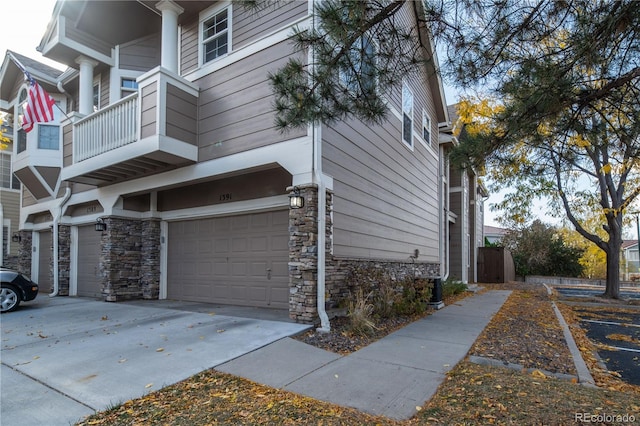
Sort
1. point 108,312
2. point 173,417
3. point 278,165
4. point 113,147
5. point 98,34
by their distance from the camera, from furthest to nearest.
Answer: point 98,34 < point 113,147 < point 108,312 < point 278,165 < point 173,417

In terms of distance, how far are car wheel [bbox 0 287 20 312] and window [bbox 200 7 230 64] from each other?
6659 mm

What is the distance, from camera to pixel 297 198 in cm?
652

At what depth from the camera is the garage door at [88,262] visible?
10758mm

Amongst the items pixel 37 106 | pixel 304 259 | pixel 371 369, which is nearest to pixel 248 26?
pixel 304 259

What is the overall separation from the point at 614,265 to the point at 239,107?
1205 cm

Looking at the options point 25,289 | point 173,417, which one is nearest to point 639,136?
point 173,417

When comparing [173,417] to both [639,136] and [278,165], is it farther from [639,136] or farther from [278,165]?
[639,136]

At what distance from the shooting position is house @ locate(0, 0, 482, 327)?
7.00m

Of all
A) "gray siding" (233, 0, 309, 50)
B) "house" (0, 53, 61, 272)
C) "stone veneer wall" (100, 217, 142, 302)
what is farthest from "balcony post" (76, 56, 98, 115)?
"gray siding" (233, 0, 309, 50)

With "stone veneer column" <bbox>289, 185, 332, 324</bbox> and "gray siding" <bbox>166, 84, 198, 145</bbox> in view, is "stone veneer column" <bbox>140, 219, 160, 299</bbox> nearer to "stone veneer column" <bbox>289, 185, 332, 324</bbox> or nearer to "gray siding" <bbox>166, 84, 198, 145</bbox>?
"gray siding" <bbox>166, 84, 198, 145</bbox>

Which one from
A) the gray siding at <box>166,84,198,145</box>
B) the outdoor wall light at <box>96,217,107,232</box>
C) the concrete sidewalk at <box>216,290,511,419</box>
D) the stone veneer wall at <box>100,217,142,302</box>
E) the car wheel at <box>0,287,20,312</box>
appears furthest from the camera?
the outdoor wall light at <box>96,217,107,232</box>

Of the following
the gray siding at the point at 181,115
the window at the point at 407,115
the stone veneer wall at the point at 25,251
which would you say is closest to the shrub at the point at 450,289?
the window at the point at 407,115

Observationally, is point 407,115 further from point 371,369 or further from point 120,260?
point 120,260

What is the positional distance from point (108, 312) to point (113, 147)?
3.62m
